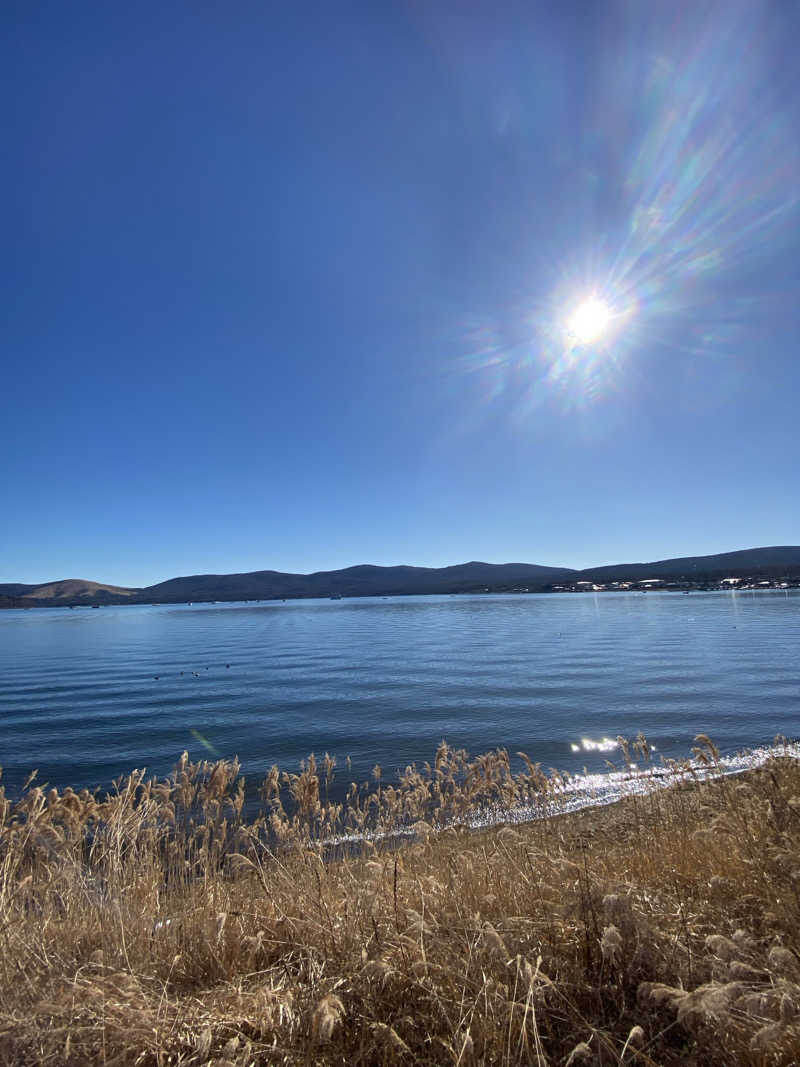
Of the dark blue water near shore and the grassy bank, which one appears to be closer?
the grassy bank

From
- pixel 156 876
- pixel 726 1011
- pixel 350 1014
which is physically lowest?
pixel 156 876

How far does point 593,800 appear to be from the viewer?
43.4 feet

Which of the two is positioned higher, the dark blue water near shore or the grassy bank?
the grassy bank

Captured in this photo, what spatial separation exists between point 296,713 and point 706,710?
55.2 feet

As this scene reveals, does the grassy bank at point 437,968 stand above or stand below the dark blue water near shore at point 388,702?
above

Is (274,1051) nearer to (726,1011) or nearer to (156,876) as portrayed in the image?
(726,1011)

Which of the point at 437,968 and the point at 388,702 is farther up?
the point at 437,968

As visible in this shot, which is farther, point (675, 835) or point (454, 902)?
point (675, 835)

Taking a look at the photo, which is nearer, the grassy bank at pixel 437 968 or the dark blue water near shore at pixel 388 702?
the grassy bank at pixel 437 968

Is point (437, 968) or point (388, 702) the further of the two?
point (388, 702)

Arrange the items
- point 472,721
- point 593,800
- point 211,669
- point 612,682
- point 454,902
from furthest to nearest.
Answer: point 211,669 < point 612,682 < point 472,721 < point 593,800 < point 454,902

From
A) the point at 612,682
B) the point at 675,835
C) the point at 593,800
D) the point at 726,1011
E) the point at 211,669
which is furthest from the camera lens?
the point at 211,669

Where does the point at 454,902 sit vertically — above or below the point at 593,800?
above

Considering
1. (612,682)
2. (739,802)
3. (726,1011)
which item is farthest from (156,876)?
(612,682)
